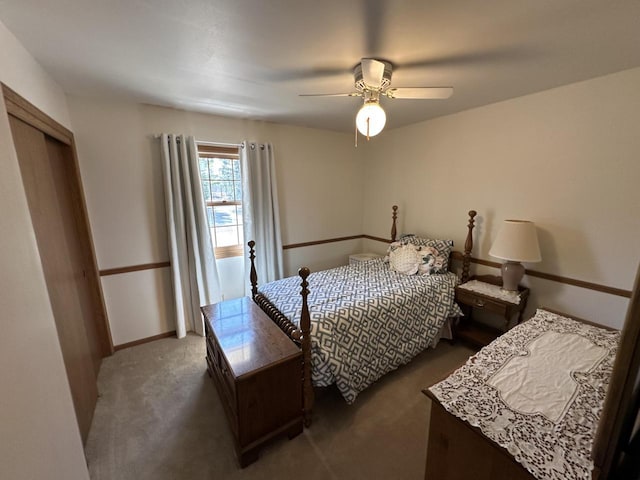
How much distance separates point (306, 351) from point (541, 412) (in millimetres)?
1223

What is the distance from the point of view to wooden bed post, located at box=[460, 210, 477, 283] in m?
2.75

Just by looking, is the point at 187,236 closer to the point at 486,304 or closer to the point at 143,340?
the point at 143,340

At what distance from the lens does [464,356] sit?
2.55m

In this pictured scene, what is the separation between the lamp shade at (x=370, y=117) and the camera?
170 cm

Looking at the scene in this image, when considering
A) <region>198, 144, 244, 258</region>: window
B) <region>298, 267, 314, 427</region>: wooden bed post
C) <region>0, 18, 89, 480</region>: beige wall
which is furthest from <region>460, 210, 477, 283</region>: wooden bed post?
<region>0, 18, 89, 480</region>: beige wall

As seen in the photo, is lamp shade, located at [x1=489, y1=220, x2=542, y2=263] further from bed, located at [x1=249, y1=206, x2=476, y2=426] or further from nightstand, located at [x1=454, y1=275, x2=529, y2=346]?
bed, located at [x1=249, y1=206, x2=476, y2=426]

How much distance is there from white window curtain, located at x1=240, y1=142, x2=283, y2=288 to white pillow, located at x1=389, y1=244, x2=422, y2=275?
57.8 inches

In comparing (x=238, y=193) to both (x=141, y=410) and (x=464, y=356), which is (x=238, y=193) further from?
(x=464, y=356)

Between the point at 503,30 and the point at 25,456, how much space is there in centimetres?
264

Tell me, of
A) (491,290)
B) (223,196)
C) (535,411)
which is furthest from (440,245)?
(223,196)

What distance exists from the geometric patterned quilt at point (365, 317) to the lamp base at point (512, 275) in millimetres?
467

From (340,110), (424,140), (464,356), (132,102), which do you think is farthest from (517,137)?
(132,102)

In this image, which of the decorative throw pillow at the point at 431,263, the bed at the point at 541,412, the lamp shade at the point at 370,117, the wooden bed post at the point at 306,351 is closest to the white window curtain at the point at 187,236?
the wooden bed post at the point at 306,351

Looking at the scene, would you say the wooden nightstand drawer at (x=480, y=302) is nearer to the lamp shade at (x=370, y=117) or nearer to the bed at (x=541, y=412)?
the bed at (x=541, y=412)
